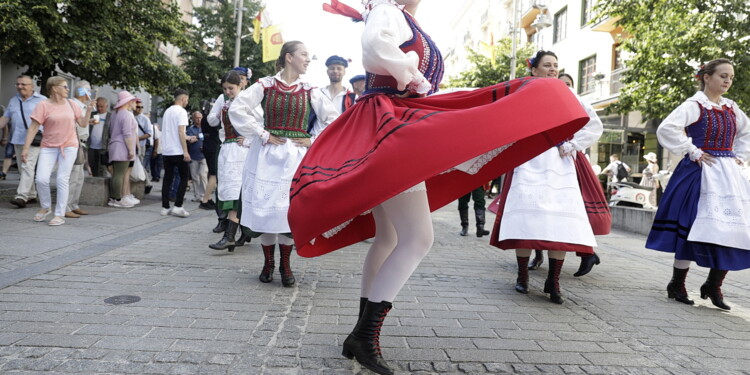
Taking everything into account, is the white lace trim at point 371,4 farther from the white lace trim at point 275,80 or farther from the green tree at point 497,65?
the green tree at point 497,65

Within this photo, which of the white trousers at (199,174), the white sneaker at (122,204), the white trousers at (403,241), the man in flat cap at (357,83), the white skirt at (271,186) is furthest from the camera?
the white trousers at (199,174)

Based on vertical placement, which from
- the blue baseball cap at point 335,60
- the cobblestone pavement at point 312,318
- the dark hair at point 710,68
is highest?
the blue baseball cap at point 335,60

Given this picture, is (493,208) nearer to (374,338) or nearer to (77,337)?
(374,338)

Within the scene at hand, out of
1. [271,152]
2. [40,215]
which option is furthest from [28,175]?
[271,152]

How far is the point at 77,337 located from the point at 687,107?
4.65 m

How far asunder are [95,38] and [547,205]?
30.4ft

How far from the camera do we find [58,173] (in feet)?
23.1

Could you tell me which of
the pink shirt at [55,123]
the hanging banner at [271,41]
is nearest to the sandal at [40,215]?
the pink shirt at [55,123]

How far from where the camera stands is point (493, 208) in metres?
5.66

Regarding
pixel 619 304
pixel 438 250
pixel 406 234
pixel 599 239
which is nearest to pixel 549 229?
pixel 619 304

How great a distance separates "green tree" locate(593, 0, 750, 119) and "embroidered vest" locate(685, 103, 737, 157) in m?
9.49

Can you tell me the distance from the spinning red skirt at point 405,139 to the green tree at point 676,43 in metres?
12.4

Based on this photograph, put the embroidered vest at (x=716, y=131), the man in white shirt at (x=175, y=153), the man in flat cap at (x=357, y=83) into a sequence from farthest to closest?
1. the man in white shirt at (x=175, y=153)
2. the man in flat cap at (x=357, y=83)
3. the embroidered vest at (x=716, y=131)

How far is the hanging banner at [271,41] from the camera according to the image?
17.7 metres
